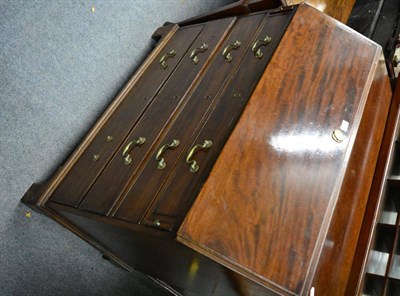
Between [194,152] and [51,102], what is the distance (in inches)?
37.6

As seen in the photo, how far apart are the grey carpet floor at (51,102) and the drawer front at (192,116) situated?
66 centimetres

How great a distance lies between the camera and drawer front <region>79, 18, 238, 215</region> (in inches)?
57.6

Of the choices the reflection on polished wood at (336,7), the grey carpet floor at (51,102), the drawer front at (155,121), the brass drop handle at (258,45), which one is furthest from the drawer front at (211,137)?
the grey carpet floor at (51,102)

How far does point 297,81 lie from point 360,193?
1.74 ft

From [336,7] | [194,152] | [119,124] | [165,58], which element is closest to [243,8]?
[165,58]

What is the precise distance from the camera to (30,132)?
1.76m

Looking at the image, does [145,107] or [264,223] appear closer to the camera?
Result: [264,223]

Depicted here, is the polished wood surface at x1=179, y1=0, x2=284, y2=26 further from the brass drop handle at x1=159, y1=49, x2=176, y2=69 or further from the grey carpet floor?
the grey carpet floor

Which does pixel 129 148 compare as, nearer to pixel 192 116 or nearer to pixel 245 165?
pixel 192 116

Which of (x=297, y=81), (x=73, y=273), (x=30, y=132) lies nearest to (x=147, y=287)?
(x=73, y=273)

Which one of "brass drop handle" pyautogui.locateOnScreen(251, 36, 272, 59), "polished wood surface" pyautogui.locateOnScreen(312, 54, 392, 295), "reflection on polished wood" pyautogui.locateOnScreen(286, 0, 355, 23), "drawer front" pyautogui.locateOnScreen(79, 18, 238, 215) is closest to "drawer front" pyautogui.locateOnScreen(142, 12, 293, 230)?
"brass drop handle" pyautogui.locateOnScreen(251, 36, 272, 59)

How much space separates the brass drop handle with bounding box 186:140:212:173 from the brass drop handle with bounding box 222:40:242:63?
53cm

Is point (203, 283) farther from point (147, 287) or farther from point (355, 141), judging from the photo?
point (147, 287)

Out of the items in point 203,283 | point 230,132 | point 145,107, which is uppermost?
point 145,107
